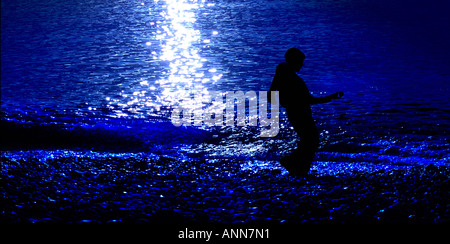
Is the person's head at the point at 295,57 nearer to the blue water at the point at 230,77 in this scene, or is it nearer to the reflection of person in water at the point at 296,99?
the reflection of person in water at the point at 296,99

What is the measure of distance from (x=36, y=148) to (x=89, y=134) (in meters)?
0.77

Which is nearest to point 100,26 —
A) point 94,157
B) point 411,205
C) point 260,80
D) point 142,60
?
point 142,60

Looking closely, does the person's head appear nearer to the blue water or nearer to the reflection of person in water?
the reflection of person in water

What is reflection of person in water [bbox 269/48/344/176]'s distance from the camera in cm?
504

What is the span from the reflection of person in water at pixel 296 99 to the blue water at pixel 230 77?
0.20m

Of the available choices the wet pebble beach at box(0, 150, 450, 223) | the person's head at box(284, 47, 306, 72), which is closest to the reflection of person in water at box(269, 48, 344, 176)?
the person's head at box(284, 47, 306, 72)

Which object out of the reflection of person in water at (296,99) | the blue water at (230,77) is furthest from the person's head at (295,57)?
the blue water at (230,77)

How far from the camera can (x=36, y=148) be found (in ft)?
19.5

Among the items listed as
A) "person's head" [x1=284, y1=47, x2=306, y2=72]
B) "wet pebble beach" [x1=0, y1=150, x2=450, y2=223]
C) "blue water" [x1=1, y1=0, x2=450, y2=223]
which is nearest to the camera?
"wet pebble beach" [x1=0, y1=150, x2=450, y2=223]

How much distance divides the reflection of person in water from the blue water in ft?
0.67

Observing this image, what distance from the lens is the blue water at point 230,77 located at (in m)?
5.86

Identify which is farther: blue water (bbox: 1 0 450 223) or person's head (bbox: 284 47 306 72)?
blue water (bbox: 1 0 450 223)

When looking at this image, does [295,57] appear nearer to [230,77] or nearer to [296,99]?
[296,99]

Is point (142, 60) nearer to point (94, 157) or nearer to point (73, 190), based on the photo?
point (94, 157)
